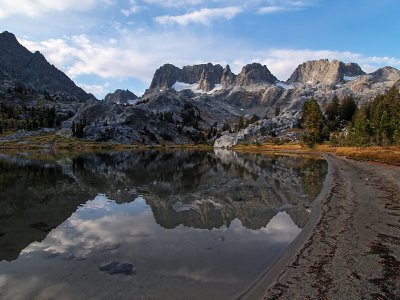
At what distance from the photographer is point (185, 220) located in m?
25.5

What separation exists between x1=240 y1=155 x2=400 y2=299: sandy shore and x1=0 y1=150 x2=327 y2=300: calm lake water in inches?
42.6

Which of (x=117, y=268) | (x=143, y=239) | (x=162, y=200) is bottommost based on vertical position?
(x=162, y=200)

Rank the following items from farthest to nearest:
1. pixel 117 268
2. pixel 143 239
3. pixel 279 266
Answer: pixel 143 239, pixel 117 268, pixel 279 266

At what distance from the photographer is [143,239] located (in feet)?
67.9

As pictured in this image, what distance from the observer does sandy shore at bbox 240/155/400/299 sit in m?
12.2

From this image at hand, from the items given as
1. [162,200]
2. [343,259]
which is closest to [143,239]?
[343,259]

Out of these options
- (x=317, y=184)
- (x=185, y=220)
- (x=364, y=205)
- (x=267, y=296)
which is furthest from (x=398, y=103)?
(x=267, y=296)

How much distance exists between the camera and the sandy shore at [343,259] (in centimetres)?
1221

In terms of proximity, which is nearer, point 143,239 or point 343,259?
point 343,259

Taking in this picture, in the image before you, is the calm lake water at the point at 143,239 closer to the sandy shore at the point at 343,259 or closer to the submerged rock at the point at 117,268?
the submerged rock at the point at 117,268

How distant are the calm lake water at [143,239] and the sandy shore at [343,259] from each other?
1.08 meters

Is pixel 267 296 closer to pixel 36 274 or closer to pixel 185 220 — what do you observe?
pixel 36 274

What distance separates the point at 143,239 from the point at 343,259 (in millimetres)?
11212

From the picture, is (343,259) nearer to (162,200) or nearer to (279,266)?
(279,266)
